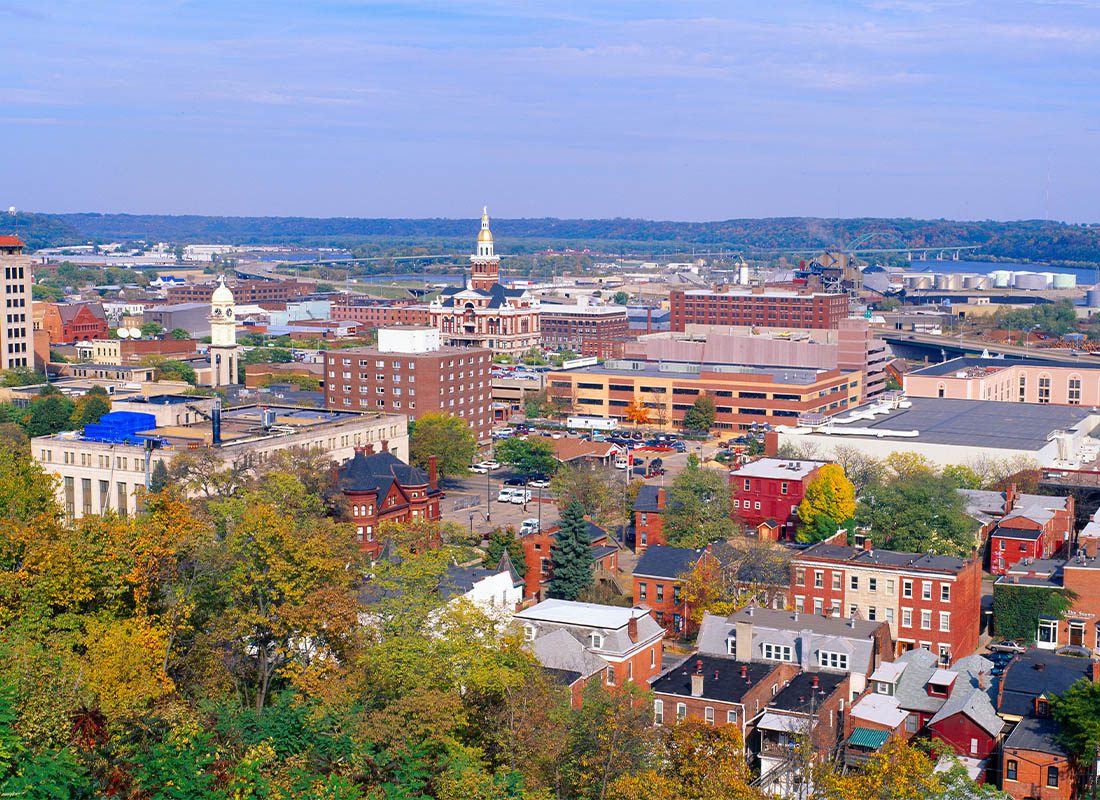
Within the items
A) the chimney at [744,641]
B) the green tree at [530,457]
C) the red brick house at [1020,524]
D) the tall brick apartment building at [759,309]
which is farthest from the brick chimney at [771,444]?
the tall brick apartment building at [759,309]

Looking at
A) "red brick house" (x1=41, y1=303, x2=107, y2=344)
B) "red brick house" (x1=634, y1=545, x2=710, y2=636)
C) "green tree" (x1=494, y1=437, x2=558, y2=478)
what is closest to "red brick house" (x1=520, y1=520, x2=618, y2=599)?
"red brick house" (x1=634, y1=545, x2=710, y2=636)

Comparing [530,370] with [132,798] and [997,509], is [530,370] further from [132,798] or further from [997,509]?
[132,798]

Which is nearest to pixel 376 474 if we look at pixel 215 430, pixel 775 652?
pixel 215 430

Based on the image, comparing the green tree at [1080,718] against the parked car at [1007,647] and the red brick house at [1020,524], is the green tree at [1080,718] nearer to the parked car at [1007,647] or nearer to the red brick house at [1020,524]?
the parked car at [1007,647]

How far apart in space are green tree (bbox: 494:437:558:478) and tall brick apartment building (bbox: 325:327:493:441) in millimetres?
8491

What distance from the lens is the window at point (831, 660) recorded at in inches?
1559

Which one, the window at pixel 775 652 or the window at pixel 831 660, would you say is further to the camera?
the window at pixel 775 652

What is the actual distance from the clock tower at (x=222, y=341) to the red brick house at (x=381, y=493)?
41623 mm

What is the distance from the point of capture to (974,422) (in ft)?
274

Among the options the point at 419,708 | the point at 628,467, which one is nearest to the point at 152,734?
the point at 419,708

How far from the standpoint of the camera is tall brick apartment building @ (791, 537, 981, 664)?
45.4 meters

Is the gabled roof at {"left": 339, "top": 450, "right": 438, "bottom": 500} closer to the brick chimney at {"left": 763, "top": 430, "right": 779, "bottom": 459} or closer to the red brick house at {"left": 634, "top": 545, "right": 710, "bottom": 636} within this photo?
the red brick house at {"left": 634, "top": 545, "right": 710, "bottom": 636}

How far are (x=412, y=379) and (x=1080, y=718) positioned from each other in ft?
193

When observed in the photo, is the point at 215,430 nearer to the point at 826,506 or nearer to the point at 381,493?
the point at 381,493
